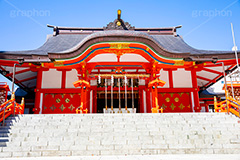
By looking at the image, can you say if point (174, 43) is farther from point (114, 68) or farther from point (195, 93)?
point (114, 68)

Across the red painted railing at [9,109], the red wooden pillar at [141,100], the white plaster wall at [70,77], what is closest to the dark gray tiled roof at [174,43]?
the red wooden pillar at [141,100]

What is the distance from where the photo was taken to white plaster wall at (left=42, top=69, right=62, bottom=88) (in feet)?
42.4

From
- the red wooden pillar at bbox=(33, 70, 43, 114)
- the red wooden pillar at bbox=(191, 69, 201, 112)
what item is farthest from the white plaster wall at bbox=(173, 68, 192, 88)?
the red wooden pillar at bbox=(33, 70, 43, 114)

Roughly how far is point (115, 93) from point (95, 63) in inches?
147

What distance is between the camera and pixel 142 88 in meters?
13.9

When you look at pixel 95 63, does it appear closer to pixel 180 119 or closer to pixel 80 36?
pixel 80 36

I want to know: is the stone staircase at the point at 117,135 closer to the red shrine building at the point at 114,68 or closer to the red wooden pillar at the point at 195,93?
the red shrine building at the point at 114,68

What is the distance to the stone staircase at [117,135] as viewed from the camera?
5797 millimetres

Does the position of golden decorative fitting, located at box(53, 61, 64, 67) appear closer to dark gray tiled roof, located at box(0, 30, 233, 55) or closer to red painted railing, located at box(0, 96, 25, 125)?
dark gray tiled roof, located at box(0, 30, 233, 55)

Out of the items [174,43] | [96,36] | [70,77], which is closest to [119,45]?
[96,36]

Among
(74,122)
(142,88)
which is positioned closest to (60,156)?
(74,122)

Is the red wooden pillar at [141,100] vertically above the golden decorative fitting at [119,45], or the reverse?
the golden decorative fitting at [119,45]

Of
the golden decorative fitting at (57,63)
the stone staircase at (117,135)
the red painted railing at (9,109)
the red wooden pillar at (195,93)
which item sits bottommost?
the stone staircase at (117,135)

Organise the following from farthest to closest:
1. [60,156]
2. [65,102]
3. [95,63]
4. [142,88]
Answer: [142,88] < [65,102] < [95,63] < [60,156]
